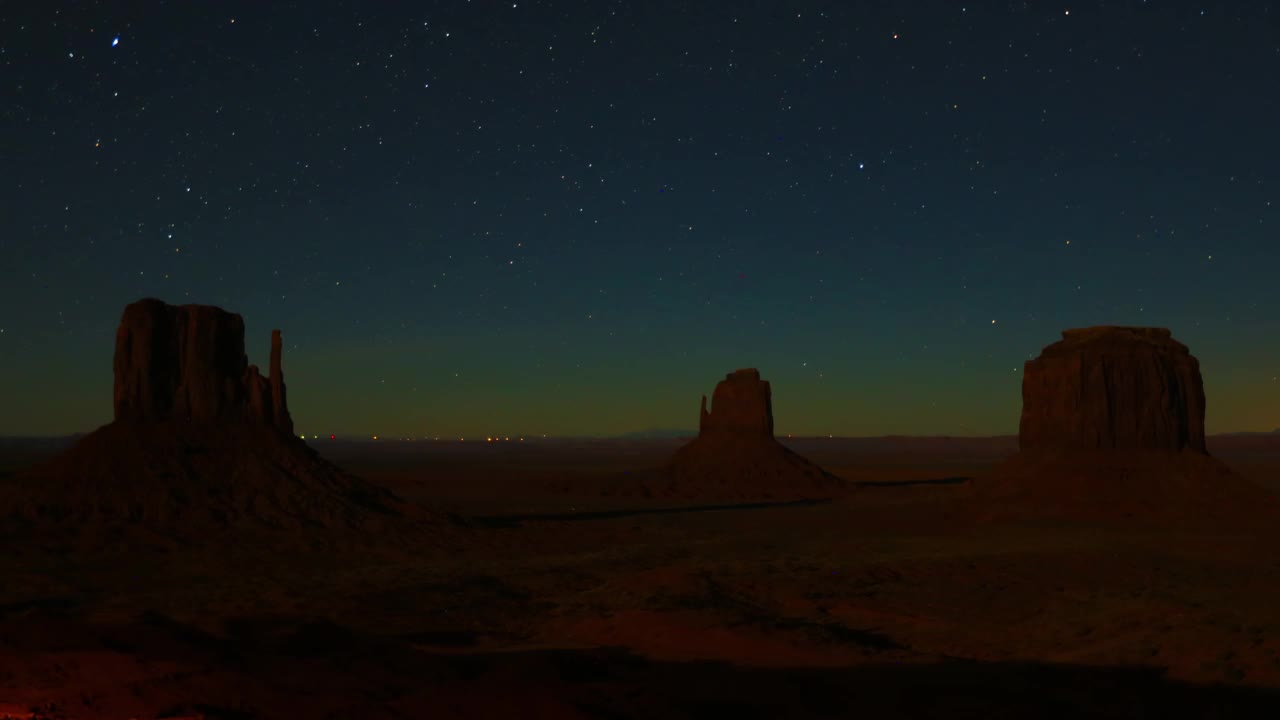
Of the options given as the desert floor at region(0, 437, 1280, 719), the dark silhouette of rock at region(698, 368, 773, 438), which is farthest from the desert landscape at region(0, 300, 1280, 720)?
the dark silhouette of rock at region(698, 368, 773, 438)

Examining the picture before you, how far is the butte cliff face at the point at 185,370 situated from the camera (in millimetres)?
30641

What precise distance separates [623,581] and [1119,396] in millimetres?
24277

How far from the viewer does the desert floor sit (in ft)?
32.3

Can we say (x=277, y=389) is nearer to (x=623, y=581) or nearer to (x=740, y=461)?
(x=623, y=581)

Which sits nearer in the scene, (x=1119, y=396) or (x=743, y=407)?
(x=1119, y=396)

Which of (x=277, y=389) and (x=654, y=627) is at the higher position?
(x=277, y=389)

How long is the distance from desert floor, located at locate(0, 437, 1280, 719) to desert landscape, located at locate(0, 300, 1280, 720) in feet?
0.26

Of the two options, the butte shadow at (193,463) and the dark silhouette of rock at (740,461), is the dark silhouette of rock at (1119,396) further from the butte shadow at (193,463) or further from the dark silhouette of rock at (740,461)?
the butte shadow at (193,463)

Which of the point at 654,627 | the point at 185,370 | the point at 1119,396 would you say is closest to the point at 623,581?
the point at 654,627

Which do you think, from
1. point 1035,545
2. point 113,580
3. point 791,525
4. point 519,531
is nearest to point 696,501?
point 791,525

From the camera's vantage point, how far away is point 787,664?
1231cm

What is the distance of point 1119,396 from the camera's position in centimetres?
3528

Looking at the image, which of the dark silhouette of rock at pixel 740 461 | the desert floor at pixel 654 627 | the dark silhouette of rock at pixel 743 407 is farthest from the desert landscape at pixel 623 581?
the dark silhouette of rock at pixel 743 407

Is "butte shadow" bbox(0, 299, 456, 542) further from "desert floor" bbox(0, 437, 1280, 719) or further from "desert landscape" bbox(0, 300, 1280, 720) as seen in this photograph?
"desert floor" bbox(0, 437, 1280, 719)
